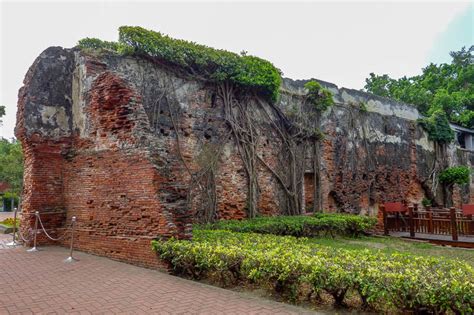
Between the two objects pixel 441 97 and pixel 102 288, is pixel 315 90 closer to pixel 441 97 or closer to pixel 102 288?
pixel 102 288

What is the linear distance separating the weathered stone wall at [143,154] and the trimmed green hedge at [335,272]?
1.11 meters

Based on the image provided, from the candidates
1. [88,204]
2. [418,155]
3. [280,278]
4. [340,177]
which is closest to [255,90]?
[340,177]

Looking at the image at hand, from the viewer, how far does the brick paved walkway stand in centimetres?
446

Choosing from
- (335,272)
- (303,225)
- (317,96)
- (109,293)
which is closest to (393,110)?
(317,96)

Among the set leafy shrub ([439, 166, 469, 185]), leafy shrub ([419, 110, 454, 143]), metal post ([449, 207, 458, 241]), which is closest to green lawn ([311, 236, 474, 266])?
metal post ([449, 207, 458, 241])

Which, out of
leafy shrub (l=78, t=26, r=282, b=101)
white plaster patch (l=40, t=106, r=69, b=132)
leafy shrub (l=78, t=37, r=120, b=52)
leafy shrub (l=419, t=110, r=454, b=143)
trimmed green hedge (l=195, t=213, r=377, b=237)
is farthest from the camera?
leafy shrub (l=419, t=110, r=454, b=143)

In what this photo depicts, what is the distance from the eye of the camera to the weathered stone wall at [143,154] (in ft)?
24.1

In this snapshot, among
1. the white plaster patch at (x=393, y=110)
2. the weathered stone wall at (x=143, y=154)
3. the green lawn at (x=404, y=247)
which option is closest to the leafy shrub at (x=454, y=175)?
Answer: the white plaster patch at (x=393, y=110)

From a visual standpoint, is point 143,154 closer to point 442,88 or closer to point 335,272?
point 335,272

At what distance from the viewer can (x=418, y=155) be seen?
61.7 ft

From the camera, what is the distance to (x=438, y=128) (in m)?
19.8

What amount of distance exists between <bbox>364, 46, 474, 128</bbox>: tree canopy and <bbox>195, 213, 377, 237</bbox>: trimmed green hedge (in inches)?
590

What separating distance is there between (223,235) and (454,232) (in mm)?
6821

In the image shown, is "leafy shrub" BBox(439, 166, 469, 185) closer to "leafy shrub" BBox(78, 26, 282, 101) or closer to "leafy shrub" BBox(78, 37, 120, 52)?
"leafy shrub" BBox(78, 26, 282, 101)
